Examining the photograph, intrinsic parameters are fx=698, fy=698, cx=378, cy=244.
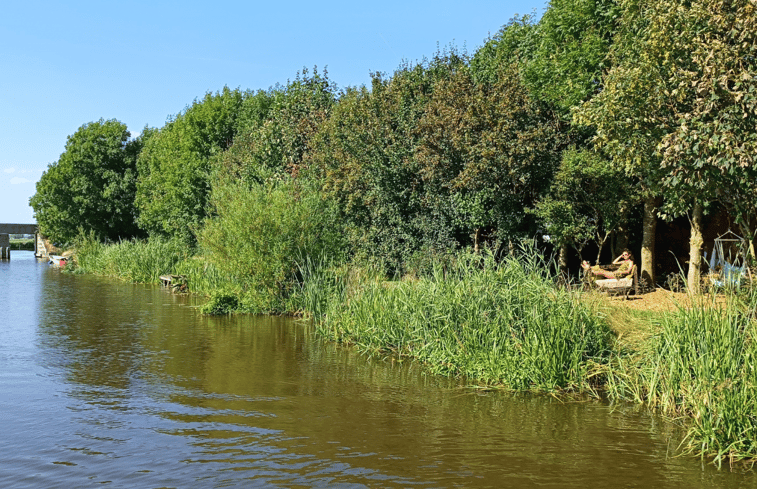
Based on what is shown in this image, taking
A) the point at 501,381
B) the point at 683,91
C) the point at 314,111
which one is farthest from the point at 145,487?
the point at 314,111

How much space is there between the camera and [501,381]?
11.3 meters

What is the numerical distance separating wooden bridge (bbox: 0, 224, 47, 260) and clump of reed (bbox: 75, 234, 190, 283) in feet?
124

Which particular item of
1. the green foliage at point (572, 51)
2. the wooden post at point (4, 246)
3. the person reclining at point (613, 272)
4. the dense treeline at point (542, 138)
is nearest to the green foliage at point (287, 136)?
the dense treeline at point (542, 138)

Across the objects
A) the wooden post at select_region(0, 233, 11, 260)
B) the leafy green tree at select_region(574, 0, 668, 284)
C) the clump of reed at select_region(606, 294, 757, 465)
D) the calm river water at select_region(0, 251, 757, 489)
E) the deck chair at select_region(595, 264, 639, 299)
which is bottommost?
the calm river water at select_region(0, 251, 757, 489)

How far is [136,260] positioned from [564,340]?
29568 mm

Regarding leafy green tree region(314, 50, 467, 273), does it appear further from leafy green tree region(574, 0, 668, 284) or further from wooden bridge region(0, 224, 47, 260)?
wooden bridge region(0, 224, 47, 260)

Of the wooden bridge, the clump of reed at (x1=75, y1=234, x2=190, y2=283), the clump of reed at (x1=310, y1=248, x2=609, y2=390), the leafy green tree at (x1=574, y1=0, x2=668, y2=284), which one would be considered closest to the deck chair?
the leafy green tree at (x1=574, y1=0, x2=668, y2=284)

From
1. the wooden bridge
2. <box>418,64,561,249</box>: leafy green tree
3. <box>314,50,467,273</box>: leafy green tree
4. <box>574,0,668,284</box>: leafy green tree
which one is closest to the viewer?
<box>574,0,668,284</box>: leafy green tree

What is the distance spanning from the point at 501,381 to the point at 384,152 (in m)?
13.2

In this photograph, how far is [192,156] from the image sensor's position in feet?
133

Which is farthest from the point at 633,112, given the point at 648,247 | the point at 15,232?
the point at 15,232

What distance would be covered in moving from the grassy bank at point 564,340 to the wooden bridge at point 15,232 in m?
69.9

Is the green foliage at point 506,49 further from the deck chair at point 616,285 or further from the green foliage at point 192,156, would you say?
the green foliage at point 192,156

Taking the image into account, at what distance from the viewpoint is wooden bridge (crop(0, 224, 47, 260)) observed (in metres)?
75.1
